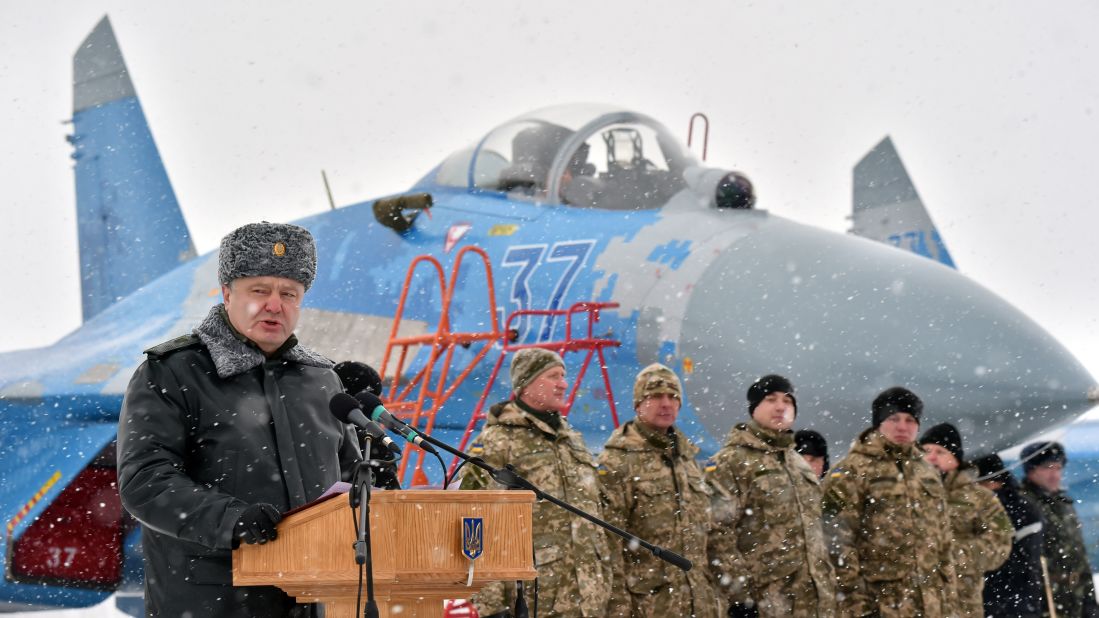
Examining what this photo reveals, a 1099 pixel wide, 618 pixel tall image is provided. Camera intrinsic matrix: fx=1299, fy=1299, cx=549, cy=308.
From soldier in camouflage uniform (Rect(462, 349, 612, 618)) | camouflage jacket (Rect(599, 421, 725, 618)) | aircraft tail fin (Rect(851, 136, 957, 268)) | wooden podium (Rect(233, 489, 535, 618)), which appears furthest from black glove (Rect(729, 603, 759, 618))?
aircraft tail fin (Rect(851, 136, 957, 268))

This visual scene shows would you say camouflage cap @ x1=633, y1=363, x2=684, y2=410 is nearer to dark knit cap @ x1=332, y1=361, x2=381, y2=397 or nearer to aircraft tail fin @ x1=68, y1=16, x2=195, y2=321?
dark knit cap @ x1=332, y1=361, x2=381, y2=397

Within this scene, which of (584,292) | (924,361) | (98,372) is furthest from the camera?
(98,372)

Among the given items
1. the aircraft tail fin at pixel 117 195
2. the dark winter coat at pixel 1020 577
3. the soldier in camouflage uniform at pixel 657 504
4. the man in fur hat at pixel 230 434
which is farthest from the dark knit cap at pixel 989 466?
the aircraft tail fin at pixel 117 195

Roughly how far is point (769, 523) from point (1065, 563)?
281 cm

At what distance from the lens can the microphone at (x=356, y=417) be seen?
2.43 meters

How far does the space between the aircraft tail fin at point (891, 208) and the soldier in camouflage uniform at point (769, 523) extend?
8.94 metres

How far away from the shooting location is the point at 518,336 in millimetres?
7531

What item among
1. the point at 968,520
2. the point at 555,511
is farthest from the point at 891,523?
the point at 555,511

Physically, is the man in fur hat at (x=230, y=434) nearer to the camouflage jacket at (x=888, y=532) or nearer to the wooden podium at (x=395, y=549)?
the wooden podium at (x=395, y=549)

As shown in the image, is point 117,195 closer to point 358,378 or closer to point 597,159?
point 597,159

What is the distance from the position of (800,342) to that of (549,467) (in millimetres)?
2289

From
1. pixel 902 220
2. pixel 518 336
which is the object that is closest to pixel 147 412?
pixel 518 336

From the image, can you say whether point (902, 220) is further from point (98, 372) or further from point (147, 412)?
point (147, 412)

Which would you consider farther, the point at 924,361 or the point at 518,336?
the point at 518,336
